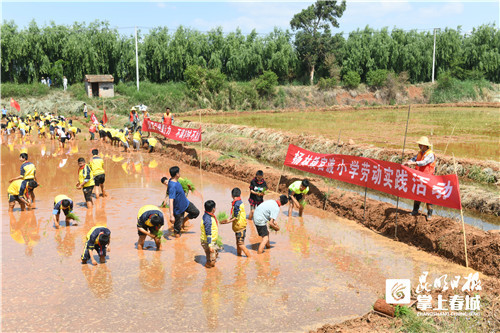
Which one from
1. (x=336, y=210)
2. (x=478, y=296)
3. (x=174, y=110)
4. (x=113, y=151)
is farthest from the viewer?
(x=174, y=110)

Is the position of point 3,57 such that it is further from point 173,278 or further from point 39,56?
point 173,278

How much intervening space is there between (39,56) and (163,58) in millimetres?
14213

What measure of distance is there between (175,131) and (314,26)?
4324 centimetres

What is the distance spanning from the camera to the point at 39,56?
52.0 metres

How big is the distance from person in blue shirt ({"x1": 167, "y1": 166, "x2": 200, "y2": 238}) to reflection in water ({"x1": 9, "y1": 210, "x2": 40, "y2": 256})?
3.07 metres

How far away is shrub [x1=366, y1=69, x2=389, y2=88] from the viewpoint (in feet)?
183

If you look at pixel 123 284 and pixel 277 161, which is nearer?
pixel 123 284

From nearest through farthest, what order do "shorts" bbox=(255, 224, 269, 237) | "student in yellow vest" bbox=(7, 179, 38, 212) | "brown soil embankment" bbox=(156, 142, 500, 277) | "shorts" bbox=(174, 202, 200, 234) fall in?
"brown soil embankment" bbox=(156, 142, 500, 277) < "shorts" bbox=(255, 224, 269, 237) < "shorts" bbox=(174, 202, 200, 234) < "student in yellow vest" bbox=(7, 179, 38, 212)

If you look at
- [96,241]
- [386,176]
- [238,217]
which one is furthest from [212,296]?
[386,176]

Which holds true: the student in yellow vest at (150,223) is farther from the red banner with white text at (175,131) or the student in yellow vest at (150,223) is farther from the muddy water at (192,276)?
the red banner with white text at (175,131)

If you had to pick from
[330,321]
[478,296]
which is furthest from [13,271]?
[478,296]

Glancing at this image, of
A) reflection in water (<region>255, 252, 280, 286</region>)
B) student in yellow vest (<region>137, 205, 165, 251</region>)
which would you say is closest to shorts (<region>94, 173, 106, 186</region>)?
student in yellow vest (<region>137, 205, 165, 251</region>)

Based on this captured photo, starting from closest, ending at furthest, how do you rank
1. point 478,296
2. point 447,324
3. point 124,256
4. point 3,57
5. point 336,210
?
point 447,324 < point 478,296 < point 124,256 < point 336,210 < point 3,57

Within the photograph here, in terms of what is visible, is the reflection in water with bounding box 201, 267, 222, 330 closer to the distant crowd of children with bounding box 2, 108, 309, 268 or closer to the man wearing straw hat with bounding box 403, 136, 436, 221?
the distant crowd of children with bounding box 2, 108, 309, 268
